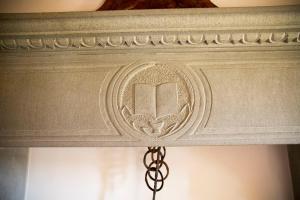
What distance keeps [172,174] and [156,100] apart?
0.54 m

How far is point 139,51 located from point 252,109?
47 centimetres

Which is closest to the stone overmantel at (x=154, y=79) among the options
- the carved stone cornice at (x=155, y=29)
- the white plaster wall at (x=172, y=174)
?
the carved stone cornice at (x=155, y=29)

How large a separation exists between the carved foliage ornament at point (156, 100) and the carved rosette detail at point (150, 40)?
9cm

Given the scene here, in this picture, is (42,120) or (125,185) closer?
(42,120)

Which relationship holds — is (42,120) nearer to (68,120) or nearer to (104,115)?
(68,120)

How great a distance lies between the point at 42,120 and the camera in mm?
981

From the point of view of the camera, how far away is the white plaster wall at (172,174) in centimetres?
131

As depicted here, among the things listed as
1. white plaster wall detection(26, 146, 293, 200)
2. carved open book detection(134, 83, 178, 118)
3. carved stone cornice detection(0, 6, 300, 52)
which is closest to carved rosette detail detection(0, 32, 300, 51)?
carved stone cornice detection(0, 6, 300, 52)

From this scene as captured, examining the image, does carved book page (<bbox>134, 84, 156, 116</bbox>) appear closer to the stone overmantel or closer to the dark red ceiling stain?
the stone overmantel

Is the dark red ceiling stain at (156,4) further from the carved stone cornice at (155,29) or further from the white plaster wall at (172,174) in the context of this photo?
the white plaster wall at (172,174)

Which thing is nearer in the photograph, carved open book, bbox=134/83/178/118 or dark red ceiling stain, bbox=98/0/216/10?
carved open book, bbox=134/83/178/118

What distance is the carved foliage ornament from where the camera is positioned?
0.96 m

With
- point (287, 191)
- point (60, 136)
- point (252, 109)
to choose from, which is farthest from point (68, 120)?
point (287, 191)

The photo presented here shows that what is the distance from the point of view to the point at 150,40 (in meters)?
1.00
